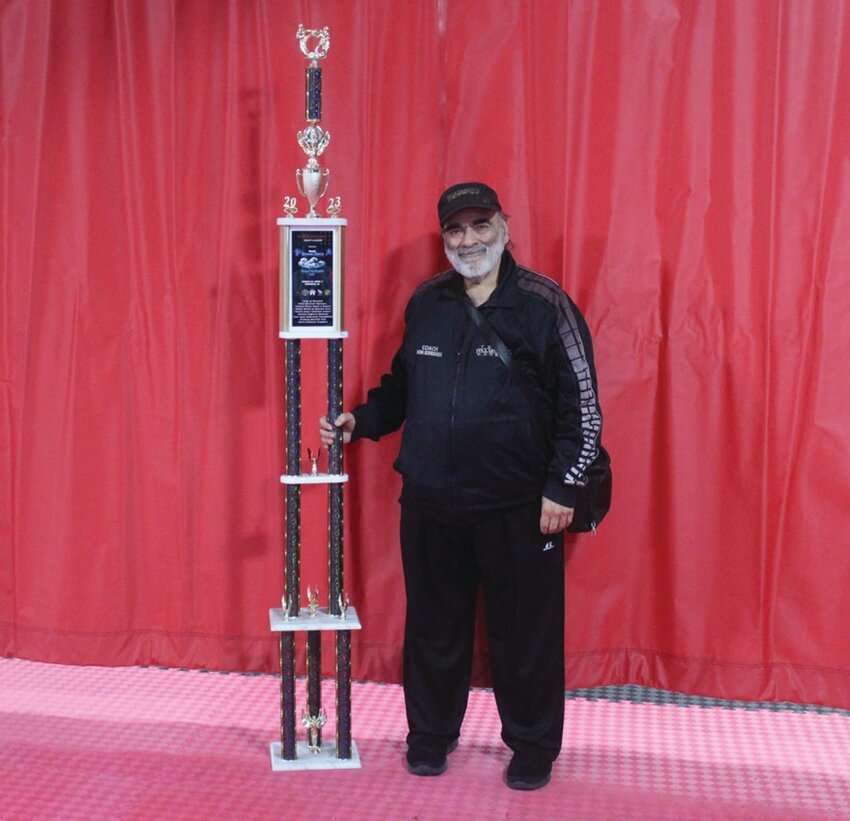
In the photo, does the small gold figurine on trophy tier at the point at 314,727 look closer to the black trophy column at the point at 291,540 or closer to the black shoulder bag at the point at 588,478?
the black trophy column at the point at 291,540

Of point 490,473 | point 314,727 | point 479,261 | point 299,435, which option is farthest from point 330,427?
point 314,727

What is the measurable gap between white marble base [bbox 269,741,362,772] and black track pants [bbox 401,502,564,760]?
155mm

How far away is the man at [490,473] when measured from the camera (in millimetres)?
2580

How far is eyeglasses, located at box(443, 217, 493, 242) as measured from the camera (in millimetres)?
2607

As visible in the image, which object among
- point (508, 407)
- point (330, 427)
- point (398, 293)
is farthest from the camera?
point (398, 293)

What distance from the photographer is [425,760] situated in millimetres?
2727

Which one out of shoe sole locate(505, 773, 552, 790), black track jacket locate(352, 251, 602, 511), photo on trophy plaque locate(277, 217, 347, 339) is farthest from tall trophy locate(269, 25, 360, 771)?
shoe sole locate(505, 773, 552, 790)

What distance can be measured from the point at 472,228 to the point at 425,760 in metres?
1.23

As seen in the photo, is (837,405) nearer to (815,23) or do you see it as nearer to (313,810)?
(815,23)

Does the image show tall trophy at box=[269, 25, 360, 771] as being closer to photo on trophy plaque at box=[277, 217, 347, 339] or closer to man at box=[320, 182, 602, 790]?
photo on trophy plaque at box=[277, 217, 347, 339]

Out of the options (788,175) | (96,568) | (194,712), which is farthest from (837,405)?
(96,568)

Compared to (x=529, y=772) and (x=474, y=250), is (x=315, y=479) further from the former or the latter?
(x=529, y=772)

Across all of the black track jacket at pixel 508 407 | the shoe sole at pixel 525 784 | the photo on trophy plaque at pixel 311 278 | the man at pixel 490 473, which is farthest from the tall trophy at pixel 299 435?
the shoe sole at pixel 525 784

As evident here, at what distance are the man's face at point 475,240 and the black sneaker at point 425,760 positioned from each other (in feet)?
3.63
